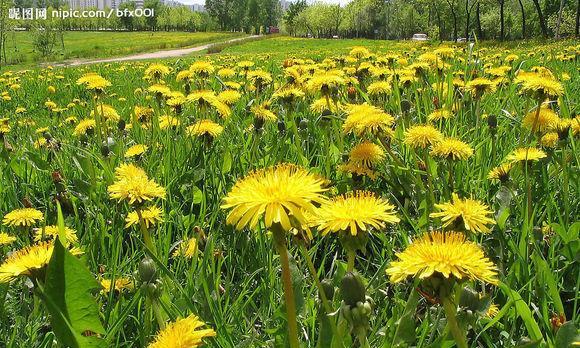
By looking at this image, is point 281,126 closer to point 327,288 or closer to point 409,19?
point 327,288

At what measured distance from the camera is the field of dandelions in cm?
67

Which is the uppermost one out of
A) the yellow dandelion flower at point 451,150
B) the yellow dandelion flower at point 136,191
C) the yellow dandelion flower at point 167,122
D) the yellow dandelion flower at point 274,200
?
the yellow dandelion flower at point 274,200

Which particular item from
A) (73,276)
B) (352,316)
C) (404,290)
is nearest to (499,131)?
(404,290)

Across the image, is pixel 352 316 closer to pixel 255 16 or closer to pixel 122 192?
pixel 122 192

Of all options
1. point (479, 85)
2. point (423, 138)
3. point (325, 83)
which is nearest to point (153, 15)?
point (325, 83)

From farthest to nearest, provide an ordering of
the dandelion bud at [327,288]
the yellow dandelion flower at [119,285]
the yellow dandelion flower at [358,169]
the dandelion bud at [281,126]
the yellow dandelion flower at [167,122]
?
the yellow dandelion flower at [167,122] → the dandelion bud at [281,126] → the yellow dandelion flower at [358,169] → the yellow dandelion flower at [119,285] → the dandelion bud at [327,288]

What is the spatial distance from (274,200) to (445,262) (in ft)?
0.76

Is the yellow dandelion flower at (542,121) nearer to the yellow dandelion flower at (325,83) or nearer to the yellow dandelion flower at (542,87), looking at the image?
the yellow dandelion flower at (542,87)

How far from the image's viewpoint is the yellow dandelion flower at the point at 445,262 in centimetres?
61

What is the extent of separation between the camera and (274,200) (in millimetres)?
637

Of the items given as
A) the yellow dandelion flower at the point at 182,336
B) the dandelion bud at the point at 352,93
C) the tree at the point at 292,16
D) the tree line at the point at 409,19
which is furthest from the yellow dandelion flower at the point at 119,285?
the tree at the point at 292,16

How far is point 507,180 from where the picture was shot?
4.32ft

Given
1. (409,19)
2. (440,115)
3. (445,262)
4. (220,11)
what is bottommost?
(445,262)

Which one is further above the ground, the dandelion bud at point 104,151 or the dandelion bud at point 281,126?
the dandelion bud at point 281,126
